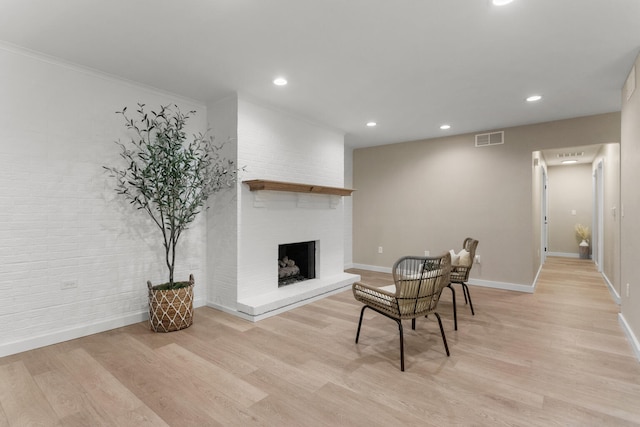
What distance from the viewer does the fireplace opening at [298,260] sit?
472 cm

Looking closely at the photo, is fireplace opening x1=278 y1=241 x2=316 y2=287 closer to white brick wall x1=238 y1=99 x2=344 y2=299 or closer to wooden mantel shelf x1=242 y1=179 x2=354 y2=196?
white brick wall x1=238 y1=99 x2=344 y2=299

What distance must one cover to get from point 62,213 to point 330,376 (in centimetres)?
273

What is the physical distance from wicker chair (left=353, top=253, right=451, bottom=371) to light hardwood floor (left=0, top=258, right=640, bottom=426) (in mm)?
394

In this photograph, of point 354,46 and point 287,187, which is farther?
point 287,187

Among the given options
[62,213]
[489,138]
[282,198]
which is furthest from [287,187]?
[489,138]

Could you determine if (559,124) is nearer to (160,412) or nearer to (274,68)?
(274,68)

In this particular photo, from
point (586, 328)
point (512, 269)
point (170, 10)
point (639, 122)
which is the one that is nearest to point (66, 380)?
point (170, 10)

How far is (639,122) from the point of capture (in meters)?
2.70

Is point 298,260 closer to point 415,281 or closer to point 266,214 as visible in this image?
point 266,214

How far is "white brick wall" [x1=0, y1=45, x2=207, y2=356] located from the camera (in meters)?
2.66

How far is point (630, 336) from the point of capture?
2.94 m

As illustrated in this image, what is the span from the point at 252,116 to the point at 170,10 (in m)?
1.71

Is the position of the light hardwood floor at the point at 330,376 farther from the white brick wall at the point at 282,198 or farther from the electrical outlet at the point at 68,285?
the white brick wall at the point at 282,198

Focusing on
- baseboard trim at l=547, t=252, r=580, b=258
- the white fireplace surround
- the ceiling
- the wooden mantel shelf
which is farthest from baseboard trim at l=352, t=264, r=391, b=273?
baseboard trim at l=547, t=252, r=580, b=258
